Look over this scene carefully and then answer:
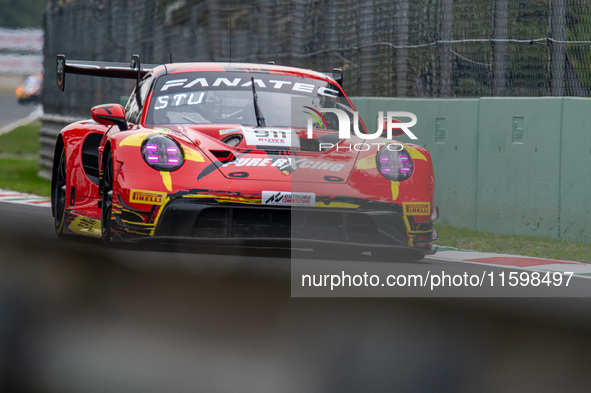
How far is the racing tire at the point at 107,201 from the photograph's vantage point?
6.48m

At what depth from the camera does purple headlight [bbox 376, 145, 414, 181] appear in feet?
21.1

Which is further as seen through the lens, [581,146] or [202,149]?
[581,146]

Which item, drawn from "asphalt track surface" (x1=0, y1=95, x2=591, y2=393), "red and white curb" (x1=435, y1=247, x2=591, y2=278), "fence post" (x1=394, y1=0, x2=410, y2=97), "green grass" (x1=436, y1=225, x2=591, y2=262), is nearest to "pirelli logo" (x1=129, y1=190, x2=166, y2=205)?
"asphalt track surface" (x1=0, y1=95, x2=591, y2=393)

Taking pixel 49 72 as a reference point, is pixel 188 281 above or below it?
below

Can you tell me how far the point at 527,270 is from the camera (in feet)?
25.2

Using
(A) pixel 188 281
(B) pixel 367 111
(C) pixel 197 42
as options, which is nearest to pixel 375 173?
(A) pixel 188 281

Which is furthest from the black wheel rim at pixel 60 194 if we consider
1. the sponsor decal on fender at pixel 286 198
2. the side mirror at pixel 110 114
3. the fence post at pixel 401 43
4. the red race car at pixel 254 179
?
the fence post at pixel 401 43

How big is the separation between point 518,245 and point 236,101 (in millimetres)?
3298

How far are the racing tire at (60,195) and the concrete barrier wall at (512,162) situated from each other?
13.4ft

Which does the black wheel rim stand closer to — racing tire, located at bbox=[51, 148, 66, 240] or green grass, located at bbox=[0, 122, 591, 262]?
racing tire, located at bbox=[51, 148, 66, 240]

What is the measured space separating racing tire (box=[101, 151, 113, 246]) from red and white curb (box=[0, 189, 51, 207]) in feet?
19.7

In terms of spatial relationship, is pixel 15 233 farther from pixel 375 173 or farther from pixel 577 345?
pixel 577 345

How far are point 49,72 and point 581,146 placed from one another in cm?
1295

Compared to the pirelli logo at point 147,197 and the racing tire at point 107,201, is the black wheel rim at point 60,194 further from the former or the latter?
the pirelli logo at point 147,197
